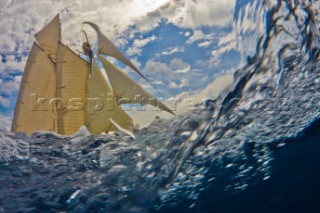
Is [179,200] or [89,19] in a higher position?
[89,19]

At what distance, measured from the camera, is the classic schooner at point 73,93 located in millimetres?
9891

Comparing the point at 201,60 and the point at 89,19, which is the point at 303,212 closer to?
the point at 201,60

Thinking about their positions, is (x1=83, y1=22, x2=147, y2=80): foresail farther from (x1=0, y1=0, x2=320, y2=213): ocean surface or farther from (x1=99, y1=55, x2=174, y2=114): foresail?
(x1=0, y1=0, x2=320, y2=213): ocean surface

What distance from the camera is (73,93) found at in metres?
12.4

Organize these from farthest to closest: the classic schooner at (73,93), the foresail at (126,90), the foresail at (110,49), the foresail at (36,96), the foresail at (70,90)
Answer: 1. the foresail at (70,90)
2. the classic schooner at (73,93)
3. the foresail at (36,96)
4. the foresail at (126,90)
5. the foresail at (110,49)

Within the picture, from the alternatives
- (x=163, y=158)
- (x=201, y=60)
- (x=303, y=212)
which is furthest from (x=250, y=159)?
(x=303, y=212)

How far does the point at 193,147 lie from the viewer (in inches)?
498

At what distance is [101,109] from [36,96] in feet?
14.2

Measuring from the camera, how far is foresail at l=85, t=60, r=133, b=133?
9961 mm

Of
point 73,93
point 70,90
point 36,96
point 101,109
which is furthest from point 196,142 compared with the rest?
point 36,96

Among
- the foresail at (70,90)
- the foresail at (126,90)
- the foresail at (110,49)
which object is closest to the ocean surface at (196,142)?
the foresail at (70,90)

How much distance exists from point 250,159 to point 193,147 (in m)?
7.67

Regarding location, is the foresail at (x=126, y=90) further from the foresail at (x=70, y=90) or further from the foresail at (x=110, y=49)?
the foresail at (x=70, y=90)

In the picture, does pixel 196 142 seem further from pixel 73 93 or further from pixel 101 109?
pixel 73 93
